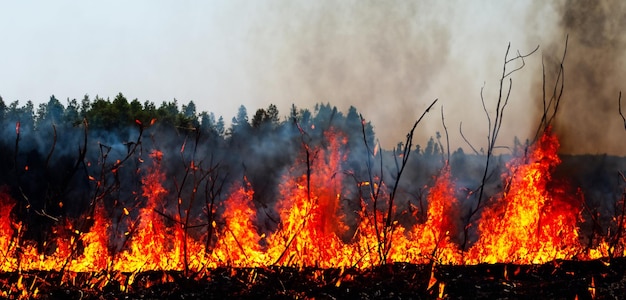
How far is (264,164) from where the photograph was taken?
1224 inches

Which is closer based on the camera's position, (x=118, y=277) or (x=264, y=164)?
(x=118, y=277)

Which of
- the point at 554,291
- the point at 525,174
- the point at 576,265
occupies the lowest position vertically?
the point at 554,291

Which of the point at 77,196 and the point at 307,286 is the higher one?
the point at 77,196

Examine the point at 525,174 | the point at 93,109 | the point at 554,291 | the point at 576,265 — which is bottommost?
the point at 554,291

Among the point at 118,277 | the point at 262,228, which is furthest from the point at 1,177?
the point at 118,277

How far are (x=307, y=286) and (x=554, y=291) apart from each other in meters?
3.36

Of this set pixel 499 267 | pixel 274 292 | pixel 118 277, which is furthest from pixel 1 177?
pixel 499 267

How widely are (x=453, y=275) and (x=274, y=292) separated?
8.61 feet

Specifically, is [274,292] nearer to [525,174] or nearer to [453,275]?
[453,275]

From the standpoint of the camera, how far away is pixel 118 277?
31.7 ft

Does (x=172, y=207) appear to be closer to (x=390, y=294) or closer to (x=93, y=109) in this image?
(x=93, y=109)

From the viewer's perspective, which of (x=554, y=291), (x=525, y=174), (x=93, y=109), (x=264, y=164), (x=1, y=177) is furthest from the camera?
(x=93, y=109)

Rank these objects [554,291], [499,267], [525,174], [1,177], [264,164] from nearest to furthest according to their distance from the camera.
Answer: [554,291] < [499,267] < [525,174] < [1,177] < [264,164]

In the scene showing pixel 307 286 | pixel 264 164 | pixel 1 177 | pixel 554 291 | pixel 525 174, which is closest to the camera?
pixel 554 291
